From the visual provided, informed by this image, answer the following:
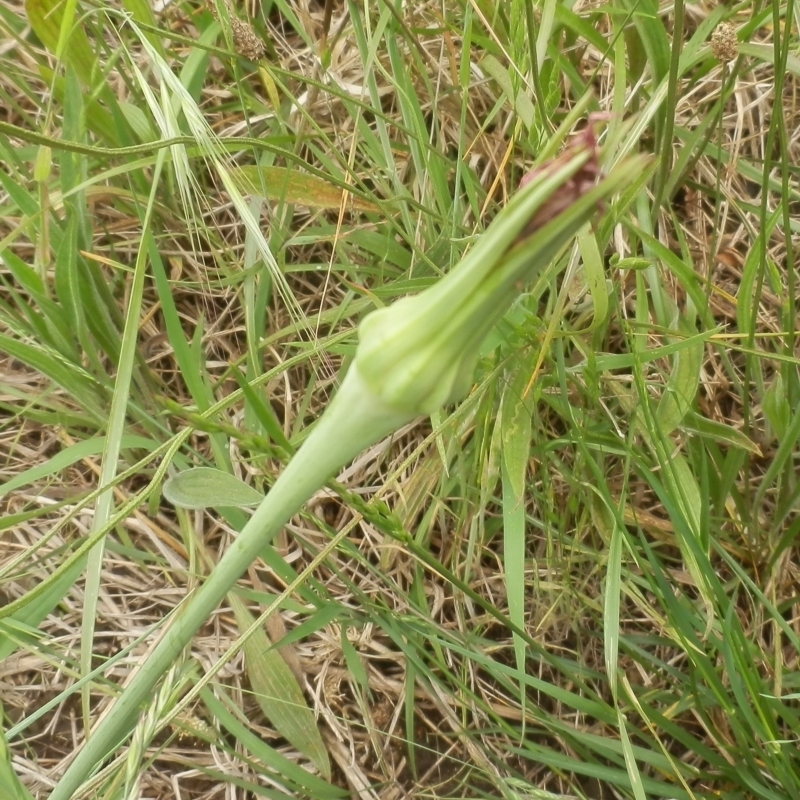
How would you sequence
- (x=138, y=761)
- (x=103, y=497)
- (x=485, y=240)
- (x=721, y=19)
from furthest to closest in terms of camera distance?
(x=721, y=19), (x=103, y=497), (x=138, y=761), (x=485, y=240)

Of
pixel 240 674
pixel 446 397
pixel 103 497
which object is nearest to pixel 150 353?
pixel 103 497

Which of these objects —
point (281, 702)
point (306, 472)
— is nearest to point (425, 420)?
point (281, 702)

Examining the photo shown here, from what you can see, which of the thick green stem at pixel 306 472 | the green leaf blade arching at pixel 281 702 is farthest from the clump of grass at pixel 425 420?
the thick green stem at pixel 306 472

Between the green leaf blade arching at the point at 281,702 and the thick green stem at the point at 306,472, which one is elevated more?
the thick green stem at the point at 306,472

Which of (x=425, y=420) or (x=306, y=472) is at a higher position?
(x=306, y=472)

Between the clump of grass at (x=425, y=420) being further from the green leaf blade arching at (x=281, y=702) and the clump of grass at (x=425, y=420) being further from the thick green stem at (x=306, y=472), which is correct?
the thick green stem at (x=306, y=472)

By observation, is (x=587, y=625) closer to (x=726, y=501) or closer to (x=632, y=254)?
(x=726, y=501)

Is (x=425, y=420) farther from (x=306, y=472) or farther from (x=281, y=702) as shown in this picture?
(x=306, y=472)

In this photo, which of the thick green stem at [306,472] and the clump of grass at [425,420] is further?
the clump of grass at [425,420]

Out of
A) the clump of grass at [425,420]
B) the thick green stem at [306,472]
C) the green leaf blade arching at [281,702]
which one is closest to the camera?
the thick green stem at [306,472]
